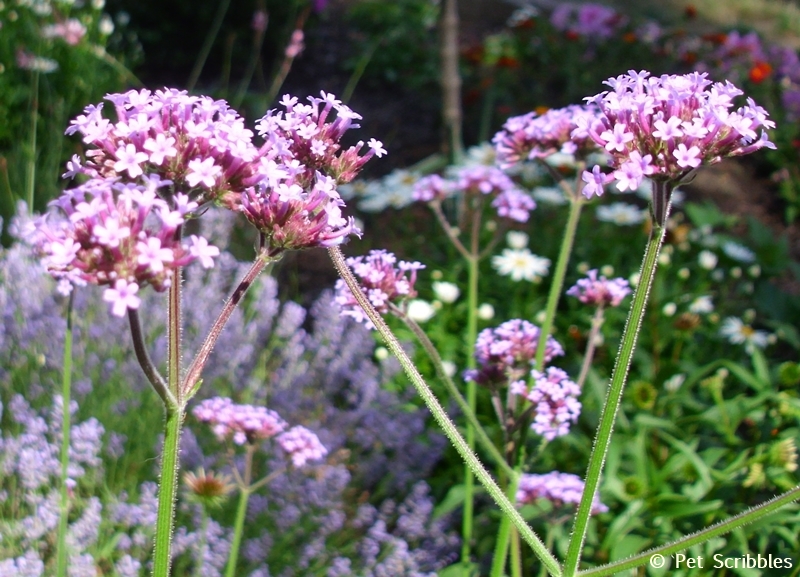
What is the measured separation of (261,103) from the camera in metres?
5.42

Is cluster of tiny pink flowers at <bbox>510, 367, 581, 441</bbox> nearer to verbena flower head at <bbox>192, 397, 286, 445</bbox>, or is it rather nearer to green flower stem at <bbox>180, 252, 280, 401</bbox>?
verbena flower head at <bbox>192, 397, 286, 445</bbox>

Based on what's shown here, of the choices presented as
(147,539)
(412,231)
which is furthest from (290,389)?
(412,231)

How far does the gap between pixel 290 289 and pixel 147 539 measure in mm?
2236

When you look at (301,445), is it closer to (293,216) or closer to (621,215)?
(293,216)

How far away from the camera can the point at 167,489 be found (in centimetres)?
115

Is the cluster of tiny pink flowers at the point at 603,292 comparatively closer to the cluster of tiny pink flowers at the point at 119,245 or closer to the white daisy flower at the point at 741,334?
the cluster of tiny pink flowers at the point at 119,245

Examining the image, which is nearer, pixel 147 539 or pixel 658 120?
pixel 658 120

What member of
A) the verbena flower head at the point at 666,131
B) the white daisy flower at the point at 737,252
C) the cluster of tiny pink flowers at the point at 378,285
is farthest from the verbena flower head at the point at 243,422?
the white daisy flower at the point at 737,252

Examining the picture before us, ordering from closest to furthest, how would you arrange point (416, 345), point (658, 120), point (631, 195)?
1. point (658, 120)
2. point (416, 345)
3. point (631, 195)

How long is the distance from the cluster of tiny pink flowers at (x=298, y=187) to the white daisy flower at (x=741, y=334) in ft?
8.22

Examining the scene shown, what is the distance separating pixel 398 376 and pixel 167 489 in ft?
7.55

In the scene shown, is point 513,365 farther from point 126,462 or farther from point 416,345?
point 416,345

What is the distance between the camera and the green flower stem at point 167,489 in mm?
1143

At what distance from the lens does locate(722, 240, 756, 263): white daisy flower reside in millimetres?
3943
